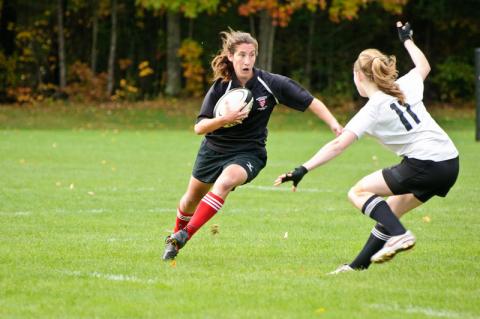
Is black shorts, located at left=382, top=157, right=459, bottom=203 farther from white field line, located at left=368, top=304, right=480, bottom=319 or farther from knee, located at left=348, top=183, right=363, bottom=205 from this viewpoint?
white field line, located at left=368, top=304, right=480, bottom=319

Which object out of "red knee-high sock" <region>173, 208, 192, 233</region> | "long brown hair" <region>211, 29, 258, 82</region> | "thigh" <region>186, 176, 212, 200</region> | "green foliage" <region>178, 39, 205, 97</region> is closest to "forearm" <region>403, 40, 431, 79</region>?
"long brown hair" <region>211, 29, 258, 82</region>

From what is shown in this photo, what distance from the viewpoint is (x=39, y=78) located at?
36688 millimetres

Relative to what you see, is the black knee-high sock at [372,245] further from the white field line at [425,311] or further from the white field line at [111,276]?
the white field line at [111,276]

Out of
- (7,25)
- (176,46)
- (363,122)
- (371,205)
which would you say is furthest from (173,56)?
(363,122)

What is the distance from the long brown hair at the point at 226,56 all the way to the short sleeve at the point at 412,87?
1.39m

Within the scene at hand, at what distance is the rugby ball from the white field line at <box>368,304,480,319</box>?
2283mm

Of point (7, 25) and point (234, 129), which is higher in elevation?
point (234, 129)

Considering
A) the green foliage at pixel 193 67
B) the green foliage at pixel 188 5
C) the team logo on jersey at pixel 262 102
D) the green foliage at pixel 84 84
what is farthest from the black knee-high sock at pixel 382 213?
the green foliage at pixel 193 67

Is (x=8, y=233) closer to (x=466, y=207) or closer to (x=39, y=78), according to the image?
(x=466, y=207)

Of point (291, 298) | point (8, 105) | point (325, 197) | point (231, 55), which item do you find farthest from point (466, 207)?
point (8, 105)

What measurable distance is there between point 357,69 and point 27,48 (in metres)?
31.7

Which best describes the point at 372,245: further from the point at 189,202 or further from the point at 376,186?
the point at 189,202

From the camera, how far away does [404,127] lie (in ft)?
21.8

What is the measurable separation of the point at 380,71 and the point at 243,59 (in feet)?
4.82
